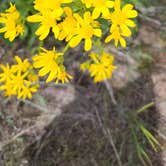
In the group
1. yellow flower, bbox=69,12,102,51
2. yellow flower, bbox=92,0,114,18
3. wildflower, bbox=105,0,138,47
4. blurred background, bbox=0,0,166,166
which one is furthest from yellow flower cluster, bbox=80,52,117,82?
yellow flower, bbox=92,0,114,18

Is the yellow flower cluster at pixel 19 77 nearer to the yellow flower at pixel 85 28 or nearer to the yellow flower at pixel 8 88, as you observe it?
the yellow flower at pixel 8 88

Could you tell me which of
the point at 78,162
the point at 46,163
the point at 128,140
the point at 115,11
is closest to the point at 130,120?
the point at 128,140

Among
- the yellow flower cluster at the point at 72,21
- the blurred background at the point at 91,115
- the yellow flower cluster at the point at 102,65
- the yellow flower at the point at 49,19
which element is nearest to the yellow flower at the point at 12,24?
the yellow flower cluster at the point at 72,21

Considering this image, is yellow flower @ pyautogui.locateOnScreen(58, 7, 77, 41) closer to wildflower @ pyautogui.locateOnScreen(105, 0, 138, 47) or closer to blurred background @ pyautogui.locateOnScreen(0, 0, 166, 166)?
wildflower @ pyautogui.locateOnScreen(105, 0, 138, 47)

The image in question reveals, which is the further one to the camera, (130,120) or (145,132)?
(130,120)

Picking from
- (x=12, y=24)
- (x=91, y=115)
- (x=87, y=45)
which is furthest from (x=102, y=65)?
(x=12, y=24)

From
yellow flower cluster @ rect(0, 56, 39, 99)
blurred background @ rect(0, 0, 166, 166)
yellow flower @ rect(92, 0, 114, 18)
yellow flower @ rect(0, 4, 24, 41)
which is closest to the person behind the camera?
yellow flower @ rect(92, 0, 114, 18)

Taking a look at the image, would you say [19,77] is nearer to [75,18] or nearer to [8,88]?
[8,88]

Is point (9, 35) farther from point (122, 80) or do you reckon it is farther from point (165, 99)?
point (165, 99)

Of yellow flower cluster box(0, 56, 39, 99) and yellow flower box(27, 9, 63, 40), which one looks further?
yellow flower cluster box(0, 56, 39, 99)
